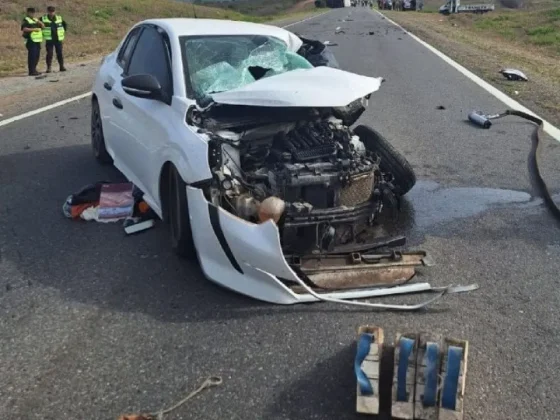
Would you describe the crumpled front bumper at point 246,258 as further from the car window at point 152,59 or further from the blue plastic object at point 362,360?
the car window at point 152,59

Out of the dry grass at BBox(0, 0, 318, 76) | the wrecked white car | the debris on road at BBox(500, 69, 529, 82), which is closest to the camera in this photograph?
the wrecked white car

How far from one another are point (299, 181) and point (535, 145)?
4543 millimetres

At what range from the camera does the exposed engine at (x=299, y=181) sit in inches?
181

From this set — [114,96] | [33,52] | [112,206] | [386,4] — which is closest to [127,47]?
[114,96]

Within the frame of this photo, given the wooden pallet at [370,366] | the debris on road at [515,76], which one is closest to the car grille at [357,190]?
the wooden pallet at [370,366]

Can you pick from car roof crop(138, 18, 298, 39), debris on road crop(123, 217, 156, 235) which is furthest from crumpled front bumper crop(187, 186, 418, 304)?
car roof crop(138, 18, 298, 39)

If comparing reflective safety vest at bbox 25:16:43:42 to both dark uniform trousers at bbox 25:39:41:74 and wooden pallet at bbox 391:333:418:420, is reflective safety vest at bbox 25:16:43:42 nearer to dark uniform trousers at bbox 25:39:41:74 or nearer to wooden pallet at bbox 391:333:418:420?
dark uniform trousers at bbox 25:39:41:74

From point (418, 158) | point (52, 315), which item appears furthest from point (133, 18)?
point (52, 315)

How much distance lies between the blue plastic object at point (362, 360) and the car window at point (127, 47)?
4.33m

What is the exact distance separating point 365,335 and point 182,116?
2383 millimetres

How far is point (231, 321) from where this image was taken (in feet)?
13.6

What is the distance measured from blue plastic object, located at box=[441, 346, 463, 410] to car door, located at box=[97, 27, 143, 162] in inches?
157

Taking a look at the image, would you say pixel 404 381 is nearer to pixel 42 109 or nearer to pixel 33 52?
pixel 42 109

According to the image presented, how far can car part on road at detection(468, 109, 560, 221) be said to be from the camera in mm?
6286
